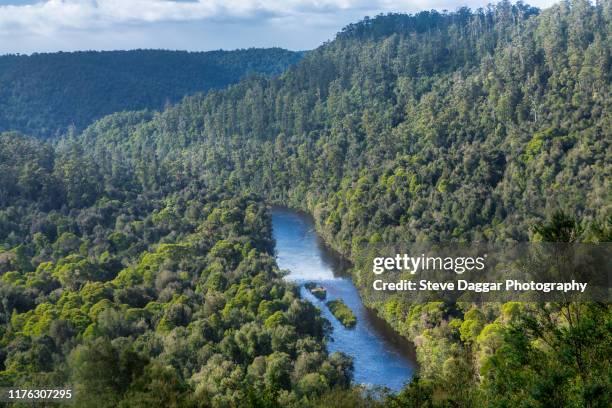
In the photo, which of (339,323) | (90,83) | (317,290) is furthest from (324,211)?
(90,83)

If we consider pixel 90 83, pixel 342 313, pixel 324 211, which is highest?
pixel 90 83

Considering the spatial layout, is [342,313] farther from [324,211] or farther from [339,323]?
[324,211]

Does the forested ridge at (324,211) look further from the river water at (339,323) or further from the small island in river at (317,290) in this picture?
the small island in river at (317,290)

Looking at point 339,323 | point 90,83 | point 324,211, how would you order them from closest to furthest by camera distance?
point 339,323 → point 324,211 → point 90,83

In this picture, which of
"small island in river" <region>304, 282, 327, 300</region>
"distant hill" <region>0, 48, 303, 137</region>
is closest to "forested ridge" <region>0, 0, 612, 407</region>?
"small island in river" <region>304, 282, 327, 300</region>

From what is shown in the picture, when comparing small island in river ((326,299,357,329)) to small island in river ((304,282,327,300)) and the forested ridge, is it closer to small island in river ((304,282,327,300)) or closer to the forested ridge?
small island in river ((304,282,327,300))

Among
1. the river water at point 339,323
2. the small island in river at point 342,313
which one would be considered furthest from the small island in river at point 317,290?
the small island in river at point 342,313

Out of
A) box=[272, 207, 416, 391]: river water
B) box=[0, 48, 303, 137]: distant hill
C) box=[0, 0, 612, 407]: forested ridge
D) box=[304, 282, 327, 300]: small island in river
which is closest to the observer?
box=[0, 0, 612, 407]: forested ridge

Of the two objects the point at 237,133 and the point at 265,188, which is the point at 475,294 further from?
the point at 237,133

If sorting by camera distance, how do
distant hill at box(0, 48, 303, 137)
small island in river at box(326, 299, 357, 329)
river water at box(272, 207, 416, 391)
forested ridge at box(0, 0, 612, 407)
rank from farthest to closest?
1. distant hill at box(0, 48, 303, 137)
2. small island in river at box(326, 299, 357, 329)
3. river water at box(272, 207, 416, 391)
4. forested ridge at box(0, 0, 612, 407)
